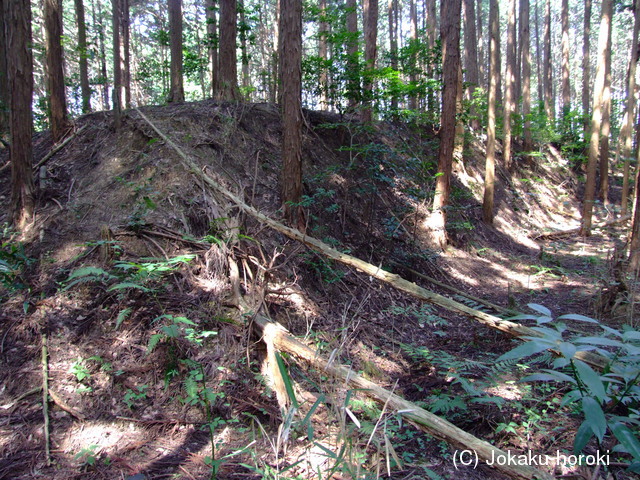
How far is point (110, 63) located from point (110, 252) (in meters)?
33.3

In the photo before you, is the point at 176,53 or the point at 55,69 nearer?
the point at 55,69

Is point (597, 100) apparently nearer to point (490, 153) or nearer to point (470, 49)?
point (490, 153)

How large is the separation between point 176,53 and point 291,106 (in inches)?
285

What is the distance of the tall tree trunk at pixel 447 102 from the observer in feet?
29.1

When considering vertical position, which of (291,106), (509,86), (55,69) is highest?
(509,86)

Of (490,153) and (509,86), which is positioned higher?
(509,86)

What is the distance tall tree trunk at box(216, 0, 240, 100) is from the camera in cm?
848

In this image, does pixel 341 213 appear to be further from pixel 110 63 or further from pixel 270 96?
pixel 110 63

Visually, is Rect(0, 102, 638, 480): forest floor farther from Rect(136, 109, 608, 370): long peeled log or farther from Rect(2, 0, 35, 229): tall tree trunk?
Rect(2, 0, 35, 229): tall tree trunk

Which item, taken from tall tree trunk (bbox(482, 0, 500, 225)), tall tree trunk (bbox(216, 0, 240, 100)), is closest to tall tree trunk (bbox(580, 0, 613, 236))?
tall tree trunk (bbox(482, 0, 500, 225))

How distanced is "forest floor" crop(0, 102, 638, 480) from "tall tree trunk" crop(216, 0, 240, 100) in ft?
2.33

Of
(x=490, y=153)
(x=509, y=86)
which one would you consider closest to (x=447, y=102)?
(x=490, y=153)

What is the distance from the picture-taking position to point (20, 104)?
529cm

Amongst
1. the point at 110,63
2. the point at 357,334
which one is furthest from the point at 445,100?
the point at 110,63
